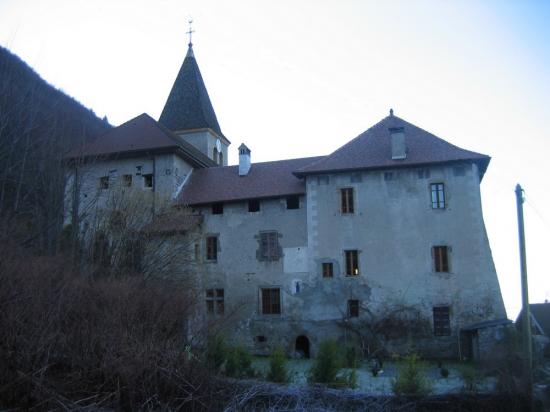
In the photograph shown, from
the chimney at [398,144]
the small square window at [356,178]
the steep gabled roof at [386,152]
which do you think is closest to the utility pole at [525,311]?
the steep gabled roof at [386,152]

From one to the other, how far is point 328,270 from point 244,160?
7959 mm

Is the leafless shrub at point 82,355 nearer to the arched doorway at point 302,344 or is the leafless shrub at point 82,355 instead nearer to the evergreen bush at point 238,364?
the evergreen bush at point 238,364

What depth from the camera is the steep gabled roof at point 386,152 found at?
2561 cm

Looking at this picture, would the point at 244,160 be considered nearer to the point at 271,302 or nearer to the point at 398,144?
the point at 271,302

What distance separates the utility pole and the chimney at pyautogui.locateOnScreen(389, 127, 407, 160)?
32.6 ft

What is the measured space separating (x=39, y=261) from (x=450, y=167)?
18325mm

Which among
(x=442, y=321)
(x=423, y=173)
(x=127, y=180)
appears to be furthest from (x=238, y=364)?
(x=127, y=180)

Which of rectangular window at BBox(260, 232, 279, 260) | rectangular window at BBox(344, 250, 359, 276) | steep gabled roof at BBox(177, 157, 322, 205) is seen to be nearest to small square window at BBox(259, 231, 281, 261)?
rectangular window at BBox(260, 232, 279, 260)

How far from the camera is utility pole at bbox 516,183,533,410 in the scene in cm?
1430

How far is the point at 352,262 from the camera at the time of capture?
25812mm

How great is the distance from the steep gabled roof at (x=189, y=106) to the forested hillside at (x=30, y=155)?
12631mm

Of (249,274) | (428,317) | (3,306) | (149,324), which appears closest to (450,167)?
(428,317)

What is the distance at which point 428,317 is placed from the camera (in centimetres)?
2430

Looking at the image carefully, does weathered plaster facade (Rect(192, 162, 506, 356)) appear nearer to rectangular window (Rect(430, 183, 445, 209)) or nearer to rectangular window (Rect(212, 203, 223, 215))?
rectangular window (Rect(430, 183, 445, 209))
